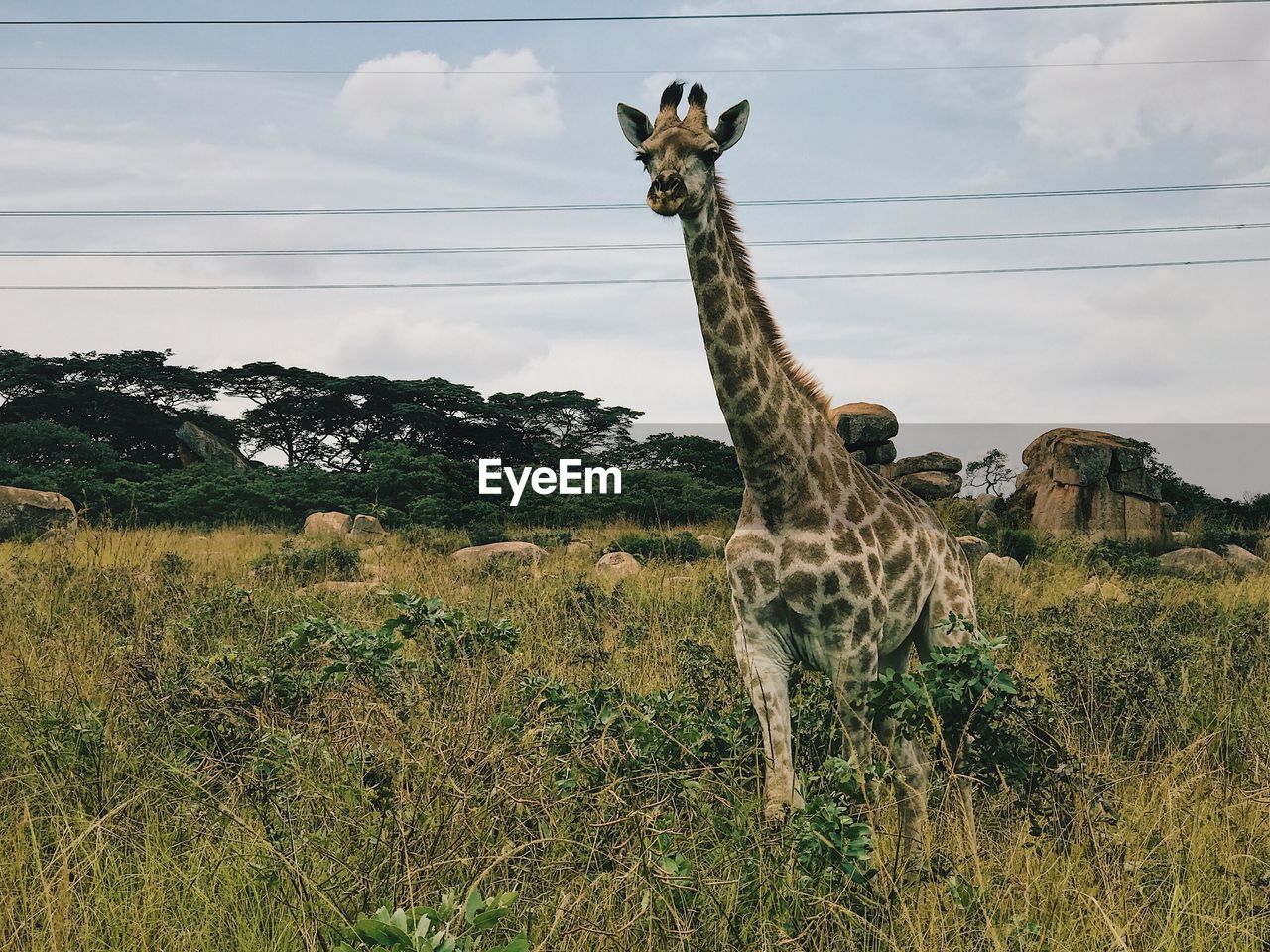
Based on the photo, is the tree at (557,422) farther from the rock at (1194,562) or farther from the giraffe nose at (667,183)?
the giraffe nose at (667,183)

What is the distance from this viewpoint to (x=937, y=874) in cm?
330

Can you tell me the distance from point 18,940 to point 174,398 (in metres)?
31.1

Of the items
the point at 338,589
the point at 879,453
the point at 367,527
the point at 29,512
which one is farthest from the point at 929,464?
the point at 29,512

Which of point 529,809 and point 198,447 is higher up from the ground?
point 198,447

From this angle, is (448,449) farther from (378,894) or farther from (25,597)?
(378,894)

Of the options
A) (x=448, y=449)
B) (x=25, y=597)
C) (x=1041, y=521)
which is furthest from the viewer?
(x=448, y=449)

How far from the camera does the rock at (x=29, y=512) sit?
18.0 m

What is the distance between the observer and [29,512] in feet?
60.2

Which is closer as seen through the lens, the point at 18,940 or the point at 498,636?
the point at 18,940

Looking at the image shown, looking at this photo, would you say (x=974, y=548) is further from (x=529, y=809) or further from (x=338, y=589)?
(x=529, y=809)

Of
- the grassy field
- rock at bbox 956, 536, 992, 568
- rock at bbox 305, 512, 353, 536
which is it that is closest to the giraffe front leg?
the grassy field

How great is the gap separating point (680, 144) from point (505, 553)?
1116 centimetres

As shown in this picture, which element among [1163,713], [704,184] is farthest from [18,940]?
[1163,713]

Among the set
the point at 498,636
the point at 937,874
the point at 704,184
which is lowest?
the point at 937,874
